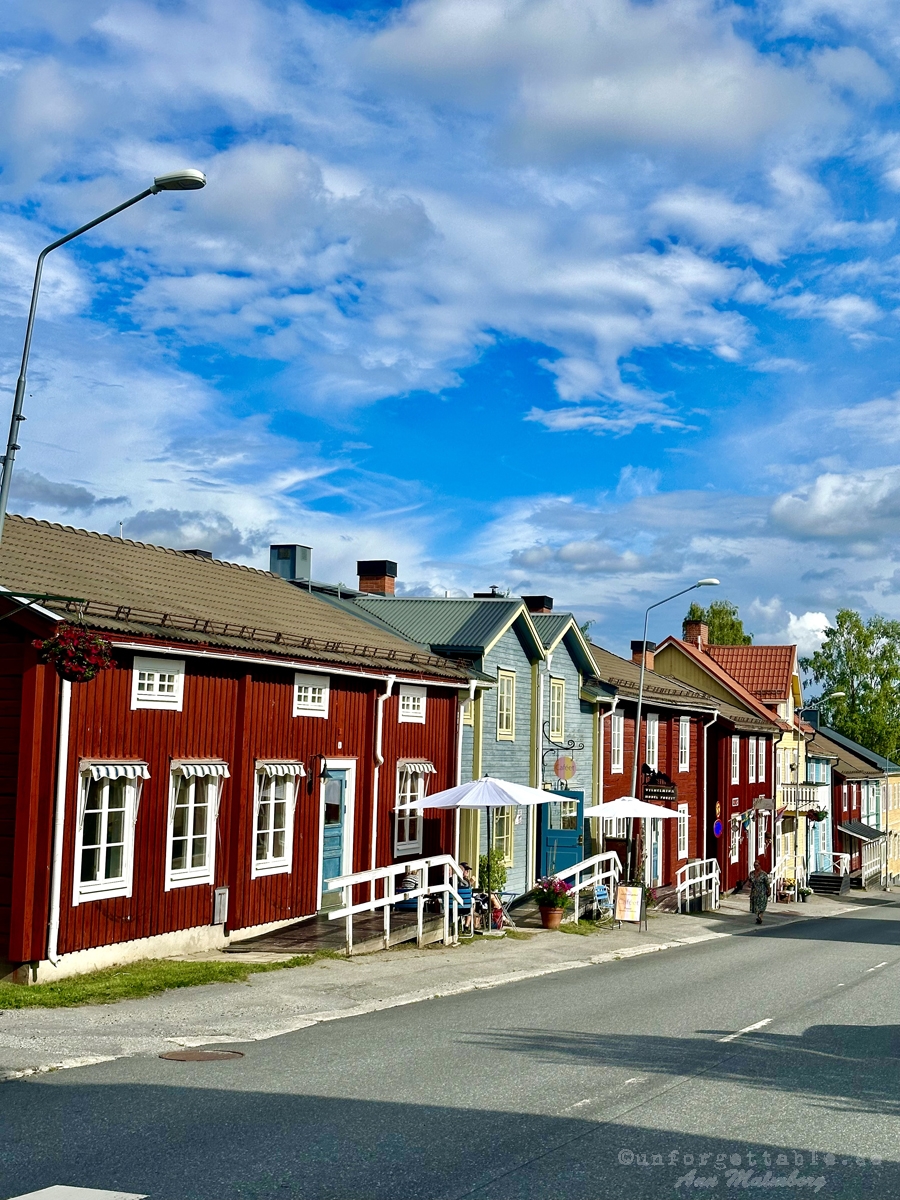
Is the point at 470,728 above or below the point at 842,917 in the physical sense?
above

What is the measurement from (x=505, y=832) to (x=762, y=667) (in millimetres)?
32262

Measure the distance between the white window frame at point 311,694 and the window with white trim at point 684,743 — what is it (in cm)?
2369

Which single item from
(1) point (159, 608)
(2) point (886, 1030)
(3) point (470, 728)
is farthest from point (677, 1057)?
(3) point (470, 728)

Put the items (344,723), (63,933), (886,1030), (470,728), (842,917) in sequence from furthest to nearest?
1. (842,917)
2. (470,728)
3. (344,723)
4. (63,933)
5. (886,1030)

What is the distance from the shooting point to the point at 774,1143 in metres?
8.23

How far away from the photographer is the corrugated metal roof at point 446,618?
28672mm

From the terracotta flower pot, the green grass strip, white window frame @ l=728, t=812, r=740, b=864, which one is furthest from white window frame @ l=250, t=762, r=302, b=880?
white window frame @ l=728, t=812, r=740, b=864

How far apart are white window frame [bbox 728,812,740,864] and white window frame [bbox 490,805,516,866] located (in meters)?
21.4

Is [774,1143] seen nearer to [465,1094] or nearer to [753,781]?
[465,1094]

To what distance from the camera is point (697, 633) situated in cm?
6047

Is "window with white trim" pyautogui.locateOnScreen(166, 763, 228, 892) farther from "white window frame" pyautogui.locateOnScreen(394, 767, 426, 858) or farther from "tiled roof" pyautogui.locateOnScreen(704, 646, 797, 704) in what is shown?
"tiled roof" pyautogui.locateOnScreen(704, 646, 797, 704)

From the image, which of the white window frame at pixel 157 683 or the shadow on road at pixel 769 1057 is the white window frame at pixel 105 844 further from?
the shadow on road at pixel 769 1057

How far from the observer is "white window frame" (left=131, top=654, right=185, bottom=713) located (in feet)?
56.3

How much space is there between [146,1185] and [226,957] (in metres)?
11.1
